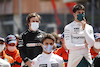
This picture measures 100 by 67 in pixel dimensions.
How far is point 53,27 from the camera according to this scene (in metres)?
25.5

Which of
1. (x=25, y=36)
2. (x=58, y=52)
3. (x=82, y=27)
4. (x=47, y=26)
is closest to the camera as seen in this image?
(x=82, y=27)

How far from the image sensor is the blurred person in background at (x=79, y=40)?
5746mm

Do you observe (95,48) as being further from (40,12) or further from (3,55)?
(40,12)

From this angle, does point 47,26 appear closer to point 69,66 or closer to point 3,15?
point 3,15

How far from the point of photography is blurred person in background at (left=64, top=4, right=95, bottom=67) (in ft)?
18.9

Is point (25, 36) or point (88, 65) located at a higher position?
point (25, 36)

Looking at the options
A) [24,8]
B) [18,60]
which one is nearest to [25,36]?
[18,60]

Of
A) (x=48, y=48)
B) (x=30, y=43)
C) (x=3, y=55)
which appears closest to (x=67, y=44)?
Answer: (x=48, y=48)

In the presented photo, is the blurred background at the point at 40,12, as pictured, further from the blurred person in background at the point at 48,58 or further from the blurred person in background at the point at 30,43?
the blurred person in background at the point at 48,58

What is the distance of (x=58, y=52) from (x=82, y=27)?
194cm

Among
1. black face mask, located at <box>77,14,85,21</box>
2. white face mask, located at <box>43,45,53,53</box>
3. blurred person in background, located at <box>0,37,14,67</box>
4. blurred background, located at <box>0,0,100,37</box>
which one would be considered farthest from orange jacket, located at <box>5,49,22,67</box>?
blurred background, located at <box>0,0,100,37</box>

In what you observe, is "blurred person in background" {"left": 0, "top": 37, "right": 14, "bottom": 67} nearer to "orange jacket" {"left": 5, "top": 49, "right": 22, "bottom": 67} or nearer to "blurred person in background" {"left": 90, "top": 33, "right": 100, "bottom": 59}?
"orange jacket" {"left": 5, "top": 49, "right": 22, "bottom": 67}

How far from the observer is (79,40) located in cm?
581

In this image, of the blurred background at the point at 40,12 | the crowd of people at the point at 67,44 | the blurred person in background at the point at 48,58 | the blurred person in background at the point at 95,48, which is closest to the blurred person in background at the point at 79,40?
the crowd of people at the point at 67,44
